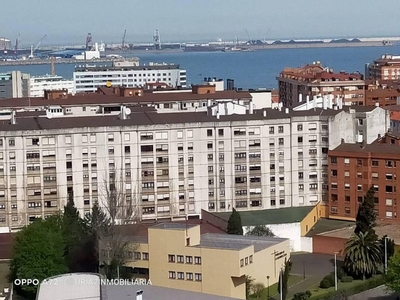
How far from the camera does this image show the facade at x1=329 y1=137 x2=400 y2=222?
28812 mm

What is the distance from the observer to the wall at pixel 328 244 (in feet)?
87.6

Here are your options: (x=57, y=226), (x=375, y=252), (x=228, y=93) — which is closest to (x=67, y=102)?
(x=228, y=93)

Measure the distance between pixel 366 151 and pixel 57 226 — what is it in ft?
34.0

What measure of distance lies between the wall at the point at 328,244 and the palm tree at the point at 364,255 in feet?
8.48

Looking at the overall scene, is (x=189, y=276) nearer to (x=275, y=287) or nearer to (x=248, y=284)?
(x=248, y=284)

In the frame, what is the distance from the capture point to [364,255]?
23.6 m

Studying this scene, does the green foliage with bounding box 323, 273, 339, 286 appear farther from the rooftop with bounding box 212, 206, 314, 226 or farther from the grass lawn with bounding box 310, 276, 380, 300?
the rooftop with bounding box 212, 206, 314, 226

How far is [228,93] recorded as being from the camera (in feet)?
143

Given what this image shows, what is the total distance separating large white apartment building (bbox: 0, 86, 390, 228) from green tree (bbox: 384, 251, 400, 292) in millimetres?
9707

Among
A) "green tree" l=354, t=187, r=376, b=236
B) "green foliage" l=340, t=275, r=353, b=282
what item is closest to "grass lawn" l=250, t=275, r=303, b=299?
"green foliage" l=340, t=275, r=353, b=282

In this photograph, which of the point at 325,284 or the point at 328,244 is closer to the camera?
the point at 325,284

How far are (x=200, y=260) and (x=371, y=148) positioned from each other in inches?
388

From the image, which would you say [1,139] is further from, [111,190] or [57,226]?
[57,226]

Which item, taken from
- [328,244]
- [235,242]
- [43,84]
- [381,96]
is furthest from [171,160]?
[43,84]
